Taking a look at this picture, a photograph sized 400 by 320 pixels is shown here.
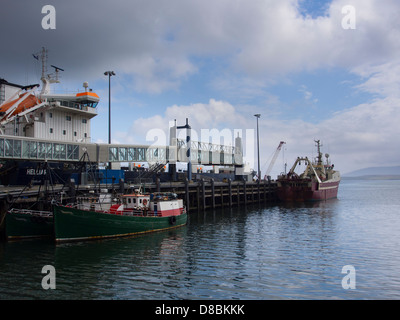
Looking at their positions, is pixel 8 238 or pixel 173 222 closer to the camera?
pixel 8 238

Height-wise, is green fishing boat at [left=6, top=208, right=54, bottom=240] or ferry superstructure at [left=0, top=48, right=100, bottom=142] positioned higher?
ferry superstructure at [left=0, top=48, right=100, bottom=142]

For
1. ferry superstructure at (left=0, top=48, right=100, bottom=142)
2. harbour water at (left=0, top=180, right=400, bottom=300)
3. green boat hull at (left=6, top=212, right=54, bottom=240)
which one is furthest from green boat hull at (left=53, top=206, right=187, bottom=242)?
ferry superstructure at (left=0, top=48, right=100, bottom=142)

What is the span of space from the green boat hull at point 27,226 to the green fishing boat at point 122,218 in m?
3.28

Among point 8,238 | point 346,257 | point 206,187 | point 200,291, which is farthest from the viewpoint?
point 206,187

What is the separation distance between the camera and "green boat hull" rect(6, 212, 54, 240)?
2928 centimetres

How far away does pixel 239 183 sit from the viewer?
6981 cm

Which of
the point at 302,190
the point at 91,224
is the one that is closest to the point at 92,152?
the point at 91,224

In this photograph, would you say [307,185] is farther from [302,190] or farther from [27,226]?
[27,226]

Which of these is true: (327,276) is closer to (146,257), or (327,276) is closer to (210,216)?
(146,257)

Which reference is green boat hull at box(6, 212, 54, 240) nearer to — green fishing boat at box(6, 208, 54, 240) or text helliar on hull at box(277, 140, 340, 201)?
green fishing boat at box(6, 208, 54, 240)

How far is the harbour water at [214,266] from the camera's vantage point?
16.9 metres

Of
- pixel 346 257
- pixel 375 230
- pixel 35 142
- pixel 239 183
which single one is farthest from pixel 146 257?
pixel 239 183
